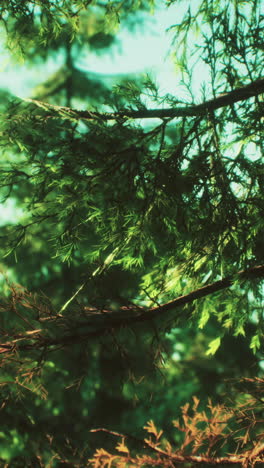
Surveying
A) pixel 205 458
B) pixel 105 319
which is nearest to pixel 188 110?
pixel 105 319

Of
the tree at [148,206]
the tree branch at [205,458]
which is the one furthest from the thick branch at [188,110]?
the tree branch at [205,458]

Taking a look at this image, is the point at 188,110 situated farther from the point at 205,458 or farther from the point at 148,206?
the point at 205,458

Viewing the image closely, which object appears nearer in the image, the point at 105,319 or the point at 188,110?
the point at 188,110

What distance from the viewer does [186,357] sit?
1382 centimetres

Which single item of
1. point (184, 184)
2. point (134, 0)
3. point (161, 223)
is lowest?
point (161, 223)

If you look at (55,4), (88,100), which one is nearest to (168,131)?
(88,100)

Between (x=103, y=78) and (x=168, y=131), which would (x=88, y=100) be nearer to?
(x=103, y=78)

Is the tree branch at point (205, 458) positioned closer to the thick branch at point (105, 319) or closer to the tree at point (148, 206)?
the tree at point (148, 206)

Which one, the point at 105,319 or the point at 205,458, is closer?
the point at 205,458

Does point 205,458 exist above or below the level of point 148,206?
below

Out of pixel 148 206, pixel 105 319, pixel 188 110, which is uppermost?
pixel 188 110

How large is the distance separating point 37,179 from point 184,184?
114 centimetres

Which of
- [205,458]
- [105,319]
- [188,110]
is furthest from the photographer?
[105,319]

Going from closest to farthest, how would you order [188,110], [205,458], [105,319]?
[205,458]
[188,110]
[105,319]
